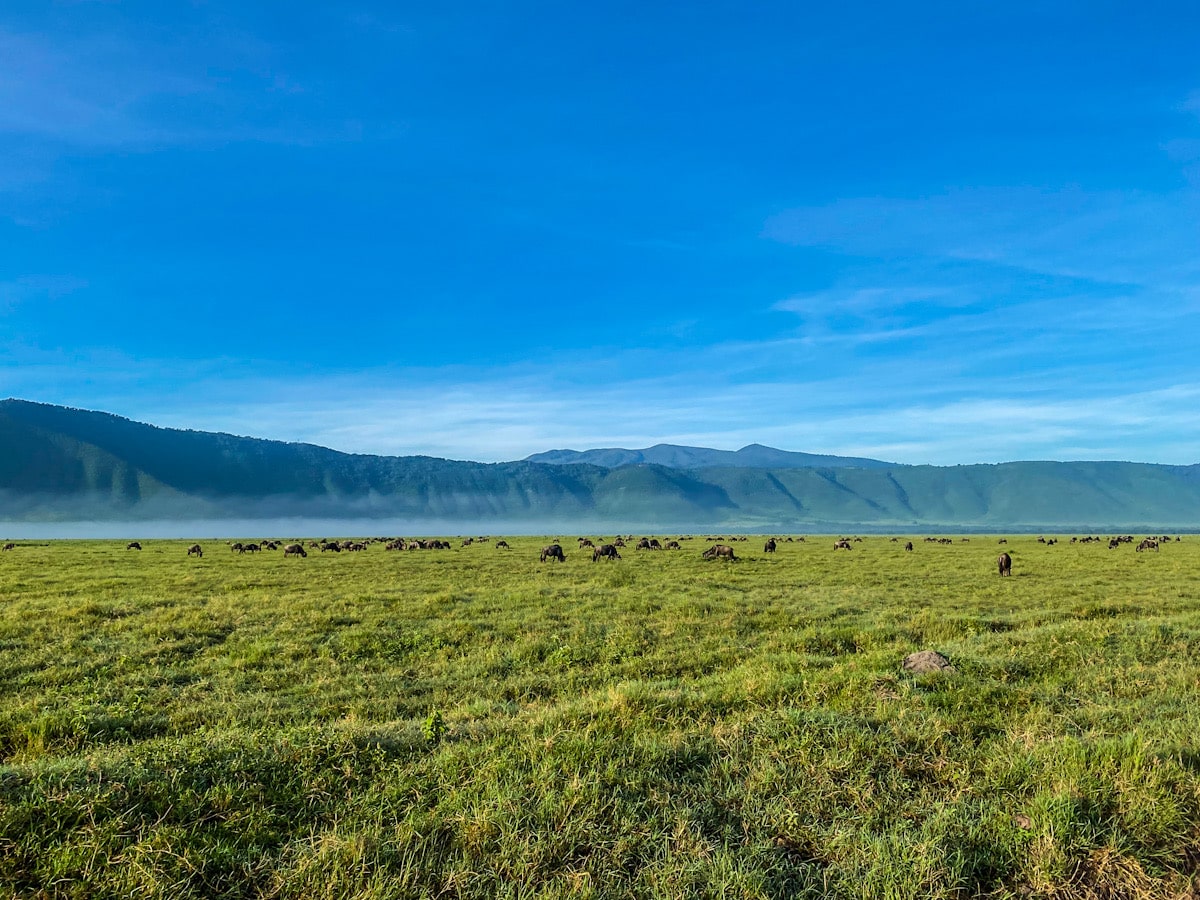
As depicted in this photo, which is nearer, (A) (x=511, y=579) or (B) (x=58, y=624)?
(B) (x=58, y=624)

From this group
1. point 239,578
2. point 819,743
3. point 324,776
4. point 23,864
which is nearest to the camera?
point 23,864

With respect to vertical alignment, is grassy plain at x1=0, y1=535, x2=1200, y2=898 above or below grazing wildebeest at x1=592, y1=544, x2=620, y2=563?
above

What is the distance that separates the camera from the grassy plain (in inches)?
196

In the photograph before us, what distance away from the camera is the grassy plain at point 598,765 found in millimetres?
4977

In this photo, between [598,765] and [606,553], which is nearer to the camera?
[598,765]

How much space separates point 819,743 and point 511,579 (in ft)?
80.6

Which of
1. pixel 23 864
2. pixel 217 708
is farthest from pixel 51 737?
pixel 23 864

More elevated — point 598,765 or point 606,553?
point 598,765

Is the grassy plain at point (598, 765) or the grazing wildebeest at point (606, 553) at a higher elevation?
the grassy plain at point (598, 765)

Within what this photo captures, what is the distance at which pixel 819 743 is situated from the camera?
23.3 feet

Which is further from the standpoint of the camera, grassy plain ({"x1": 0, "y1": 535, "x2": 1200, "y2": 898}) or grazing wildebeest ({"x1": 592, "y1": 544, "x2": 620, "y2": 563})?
grazing wildebeest ({"x1": 592, "y1": 544, "x2": 620, "y2": 563})

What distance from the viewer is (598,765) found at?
6.53 meters

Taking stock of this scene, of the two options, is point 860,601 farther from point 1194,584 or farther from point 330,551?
point 330,551

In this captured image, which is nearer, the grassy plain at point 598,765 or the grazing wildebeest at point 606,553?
the grassy plain at point 598,765
